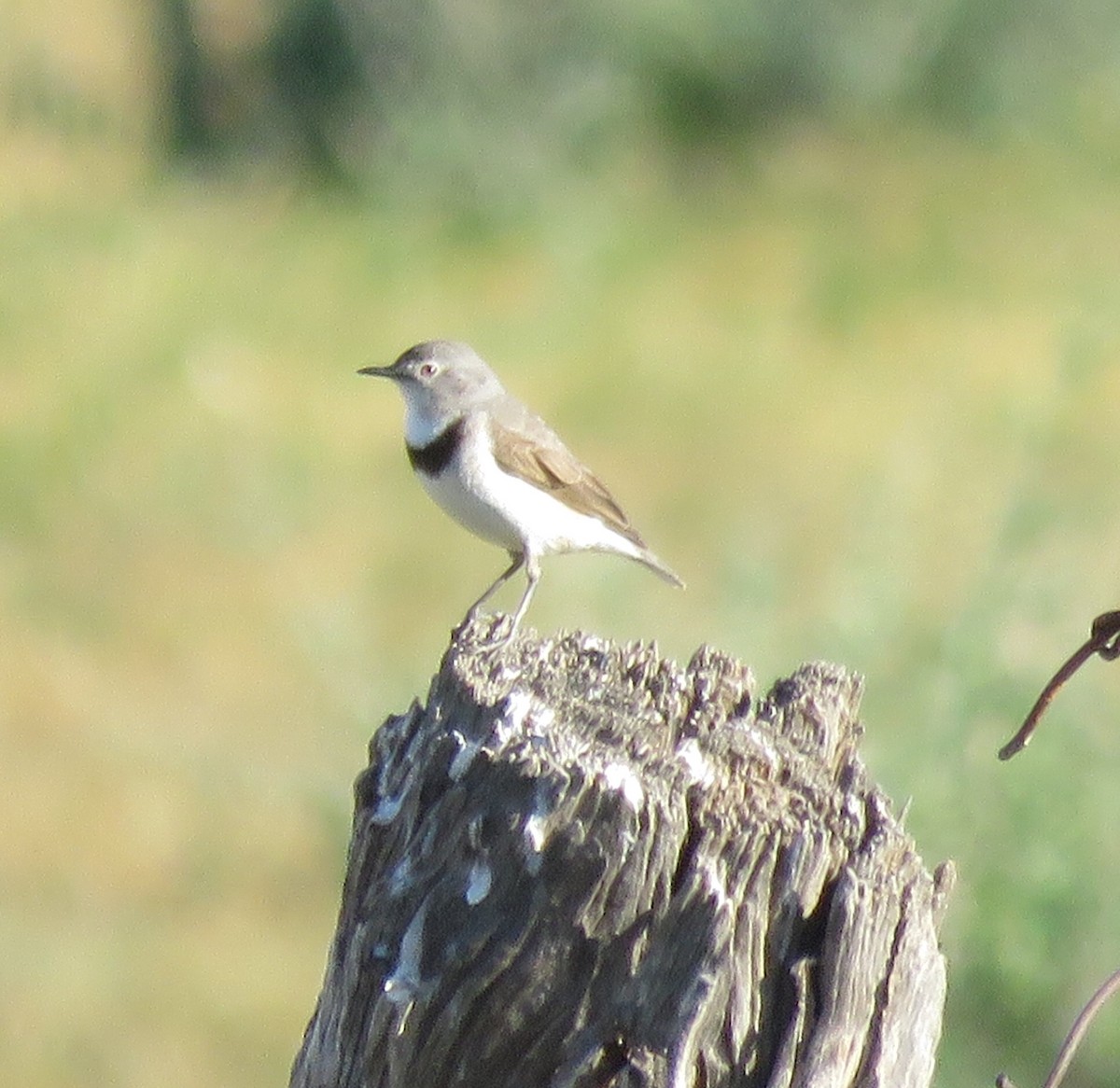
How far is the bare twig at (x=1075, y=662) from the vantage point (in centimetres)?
306

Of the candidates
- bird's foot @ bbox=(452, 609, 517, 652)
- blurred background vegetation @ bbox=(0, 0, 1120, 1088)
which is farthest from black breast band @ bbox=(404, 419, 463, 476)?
bird's foot @ bbox=(452, 609, 517, 652)

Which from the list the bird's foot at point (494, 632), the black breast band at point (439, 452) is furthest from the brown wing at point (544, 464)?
the bird's foot at point (494, 632)

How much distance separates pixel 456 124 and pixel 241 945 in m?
8.95

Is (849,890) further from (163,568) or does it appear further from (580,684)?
(163,568)

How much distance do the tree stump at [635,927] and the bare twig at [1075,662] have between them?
34cm

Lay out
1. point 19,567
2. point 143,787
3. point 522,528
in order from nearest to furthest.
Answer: point 522,528
point 143,787
point 19,567

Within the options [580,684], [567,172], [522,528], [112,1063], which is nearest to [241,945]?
[112,1063]

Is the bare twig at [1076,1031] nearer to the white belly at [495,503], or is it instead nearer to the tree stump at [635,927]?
the tree stump at [635,927]

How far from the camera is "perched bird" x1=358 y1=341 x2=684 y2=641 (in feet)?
23.0

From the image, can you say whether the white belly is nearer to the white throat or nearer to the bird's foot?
the white throat

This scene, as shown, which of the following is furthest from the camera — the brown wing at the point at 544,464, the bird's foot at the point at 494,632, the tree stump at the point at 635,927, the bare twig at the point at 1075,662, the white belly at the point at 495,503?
the brown wing at the point at 544,464

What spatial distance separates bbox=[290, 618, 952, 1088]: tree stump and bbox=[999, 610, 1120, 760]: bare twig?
34 cm

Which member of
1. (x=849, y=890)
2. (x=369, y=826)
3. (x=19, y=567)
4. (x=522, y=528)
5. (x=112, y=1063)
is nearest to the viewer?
(x=849, y=890)

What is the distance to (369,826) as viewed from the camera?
3000mm
